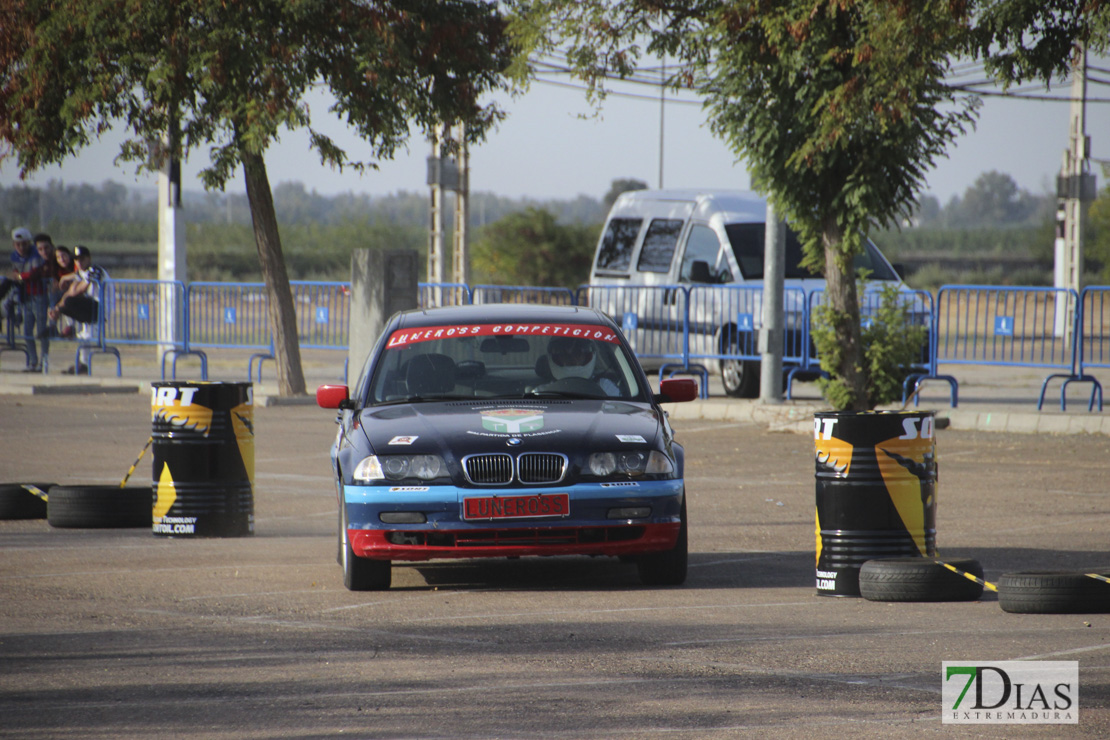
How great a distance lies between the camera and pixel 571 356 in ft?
28.0

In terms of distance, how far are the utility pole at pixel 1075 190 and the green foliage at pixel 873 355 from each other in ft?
61.1

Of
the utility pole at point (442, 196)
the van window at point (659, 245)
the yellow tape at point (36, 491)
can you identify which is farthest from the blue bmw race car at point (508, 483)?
the utility pole at point (442, 196)

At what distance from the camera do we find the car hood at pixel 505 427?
748 cm

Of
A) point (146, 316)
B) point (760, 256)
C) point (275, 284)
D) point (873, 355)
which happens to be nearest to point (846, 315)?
point (873, 355)

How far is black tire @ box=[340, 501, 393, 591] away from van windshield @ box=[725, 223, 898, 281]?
529 inches

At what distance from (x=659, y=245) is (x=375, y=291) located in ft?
17.0

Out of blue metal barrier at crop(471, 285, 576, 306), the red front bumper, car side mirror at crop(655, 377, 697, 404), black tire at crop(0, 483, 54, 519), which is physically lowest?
black tire at crop(0, 483, 54, 519)

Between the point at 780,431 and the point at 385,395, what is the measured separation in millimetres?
9364

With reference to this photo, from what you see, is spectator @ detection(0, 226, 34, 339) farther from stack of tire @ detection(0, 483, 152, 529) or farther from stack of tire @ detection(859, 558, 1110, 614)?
stack of tire @ detection(859, 558, 1110, 614)

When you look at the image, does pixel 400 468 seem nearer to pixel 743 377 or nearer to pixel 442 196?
pixel 743 377

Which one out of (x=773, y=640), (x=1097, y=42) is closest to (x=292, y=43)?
(x=1097, y=42)

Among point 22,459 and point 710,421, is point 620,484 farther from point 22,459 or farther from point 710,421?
point 710,421

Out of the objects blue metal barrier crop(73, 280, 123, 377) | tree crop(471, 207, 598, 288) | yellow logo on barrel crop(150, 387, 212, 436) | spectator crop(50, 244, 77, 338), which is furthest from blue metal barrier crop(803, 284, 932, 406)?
tree crop(471, 207, 598, 288)

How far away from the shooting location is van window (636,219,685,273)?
21391 mm
